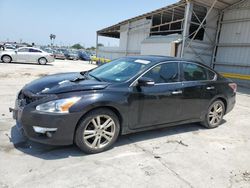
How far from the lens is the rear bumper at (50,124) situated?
315 cm

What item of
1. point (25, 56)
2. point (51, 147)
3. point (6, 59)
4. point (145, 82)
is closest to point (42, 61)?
point (25, 56)

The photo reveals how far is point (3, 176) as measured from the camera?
2.77 m

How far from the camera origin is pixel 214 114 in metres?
5.23

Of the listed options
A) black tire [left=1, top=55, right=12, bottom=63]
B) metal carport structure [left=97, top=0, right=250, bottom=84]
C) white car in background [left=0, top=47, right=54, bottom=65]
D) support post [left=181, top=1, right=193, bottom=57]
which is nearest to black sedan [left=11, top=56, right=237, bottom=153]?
support post [left=181, top=1, right=193, bottom=57]

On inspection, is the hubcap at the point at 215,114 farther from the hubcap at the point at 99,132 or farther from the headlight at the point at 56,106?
the headlight at the point at 56,106

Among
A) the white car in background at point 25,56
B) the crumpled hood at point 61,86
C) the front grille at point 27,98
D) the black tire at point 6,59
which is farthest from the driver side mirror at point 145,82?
the black tire at point 6,59

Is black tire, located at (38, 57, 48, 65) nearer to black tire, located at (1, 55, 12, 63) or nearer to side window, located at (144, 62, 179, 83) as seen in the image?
black tire, located at (1, 55, 12, 63)

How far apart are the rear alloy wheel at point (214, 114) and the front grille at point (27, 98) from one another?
359 centimetres

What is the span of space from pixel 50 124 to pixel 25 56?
17154mm

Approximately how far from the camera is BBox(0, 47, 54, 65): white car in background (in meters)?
17.8

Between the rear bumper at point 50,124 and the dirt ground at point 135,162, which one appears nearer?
the dirt ground at point 135,162

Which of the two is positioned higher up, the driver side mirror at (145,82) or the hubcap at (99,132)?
the driver side mirror at (145,82)

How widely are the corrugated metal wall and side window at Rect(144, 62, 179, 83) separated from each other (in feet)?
36.9

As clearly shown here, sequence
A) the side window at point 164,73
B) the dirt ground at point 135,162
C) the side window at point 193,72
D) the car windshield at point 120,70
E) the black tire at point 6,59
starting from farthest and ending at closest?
the black tire at point 6,59, the side window at point 193,72, the side window at point 164,73, the car windshield at point 120,70, the dirt ground at point 135,162
